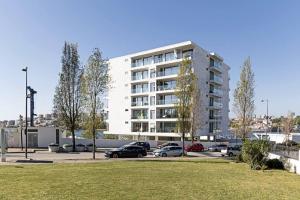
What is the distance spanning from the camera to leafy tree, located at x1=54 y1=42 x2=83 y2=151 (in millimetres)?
53062

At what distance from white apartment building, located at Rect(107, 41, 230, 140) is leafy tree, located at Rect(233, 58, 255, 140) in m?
24.3

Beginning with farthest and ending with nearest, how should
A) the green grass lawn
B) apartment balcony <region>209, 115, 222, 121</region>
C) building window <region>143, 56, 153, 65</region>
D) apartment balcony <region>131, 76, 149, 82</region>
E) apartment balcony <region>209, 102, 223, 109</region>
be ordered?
apartment balcony <region>131, 76, 149, 82</region>, building window <region>143, 56, 153, 65</region>, apartment balcony <region>209, 102, 223, 109</region>, apartment balcony <region>209, 115, 222, 121</region>, the green grass lawn

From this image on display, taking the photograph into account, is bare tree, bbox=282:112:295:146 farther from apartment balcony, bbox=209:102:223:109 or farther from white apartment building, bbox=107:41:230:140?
white apartment building, bbox=107:41:230:140

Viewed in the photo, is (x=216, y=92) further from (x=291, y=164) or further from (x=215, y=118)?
(x=291, y=164)

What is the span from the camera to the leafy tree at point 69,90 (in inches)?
2089

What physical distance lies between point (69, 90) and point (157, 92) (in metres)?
23.6

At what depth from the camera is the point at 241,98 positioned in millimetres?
40781

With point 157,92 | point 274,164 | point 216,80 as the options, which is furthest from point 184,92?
point 216,80

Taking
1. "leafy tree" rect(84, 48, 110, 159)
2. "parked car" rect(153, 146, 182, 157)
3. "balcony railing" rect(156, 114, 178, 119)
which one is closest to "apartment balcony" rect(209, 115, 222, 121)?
"balcony railing" rect(156, 114, 178, 119)

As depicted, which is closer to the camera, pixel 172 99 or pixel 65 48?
pixel 65 48

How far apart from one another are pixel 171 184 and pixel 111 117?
6984 cm

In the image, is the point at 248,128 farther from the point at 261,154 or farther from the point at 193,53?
the point at 193,53

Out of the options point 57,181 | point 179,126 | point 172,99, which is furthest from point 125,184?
point 172,99

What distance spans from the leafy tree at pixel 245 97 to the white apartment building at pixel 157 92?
24.3 m
